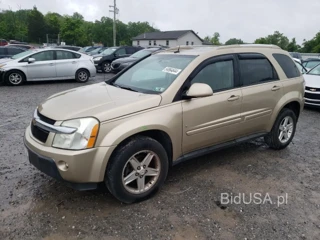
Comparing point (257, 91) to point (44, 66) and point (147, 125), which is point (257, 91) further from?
point (44, 66)

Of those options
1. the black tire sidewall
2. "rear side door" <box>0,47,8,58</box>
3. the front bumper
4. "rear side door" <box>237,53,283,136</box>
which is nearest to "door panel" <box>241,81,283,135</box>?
"rear side door" <box>237,53,283,136</box>

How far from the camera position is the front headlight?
2680 mm

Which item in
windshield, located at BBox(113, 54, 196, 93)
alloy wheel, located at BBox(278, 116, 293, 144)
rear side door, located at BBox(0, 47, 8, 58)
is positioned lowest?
alloy wheel, located at BBox(278, 116, 293, 144)

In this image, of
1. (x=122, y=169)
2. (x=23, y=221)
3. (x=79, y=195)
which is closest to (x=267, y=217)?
(x=122, y=169)

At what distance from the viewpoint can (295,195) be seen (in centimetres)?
339

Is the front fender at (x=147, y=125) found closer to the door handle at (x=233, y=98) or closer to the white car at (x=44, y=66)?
the door handle at (x=233, y=98)

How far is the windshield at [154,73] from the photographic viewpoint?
3467mm

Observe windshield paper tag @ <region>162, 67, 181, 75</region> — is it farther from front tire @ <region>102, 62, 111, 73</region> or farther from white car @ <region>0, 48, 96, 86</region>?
front tire @ <region>102, 62, 111, 73</region>

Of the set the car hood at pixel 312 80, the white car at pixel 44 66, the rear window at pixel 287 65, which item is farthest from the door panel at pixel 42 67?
the car hood at pixel 312 80

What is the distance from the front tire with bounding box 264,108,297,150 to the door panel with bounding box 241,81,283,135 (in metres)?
0.29

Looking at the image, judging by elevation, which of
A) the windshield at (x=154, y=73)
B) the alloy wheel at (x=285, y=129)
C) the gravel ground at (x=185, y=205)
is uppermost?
the windshield at (x=154, y=73)

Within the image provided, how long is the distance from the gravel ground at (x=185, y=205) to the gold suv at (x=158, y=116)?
12.6 inches

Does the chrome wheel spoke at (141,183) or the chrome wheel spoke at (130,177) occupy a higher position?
the chrome wheel spoke at (130,177)

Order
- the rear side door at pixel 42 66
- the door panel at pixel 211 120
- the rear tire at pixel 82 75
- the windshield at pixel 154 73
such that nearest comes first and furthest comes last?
the door panel at pixel 211 120 → the windshield at pixel 154 73 → the rear side door at pixel 42 66 → the rear tire at pixel 82 75
